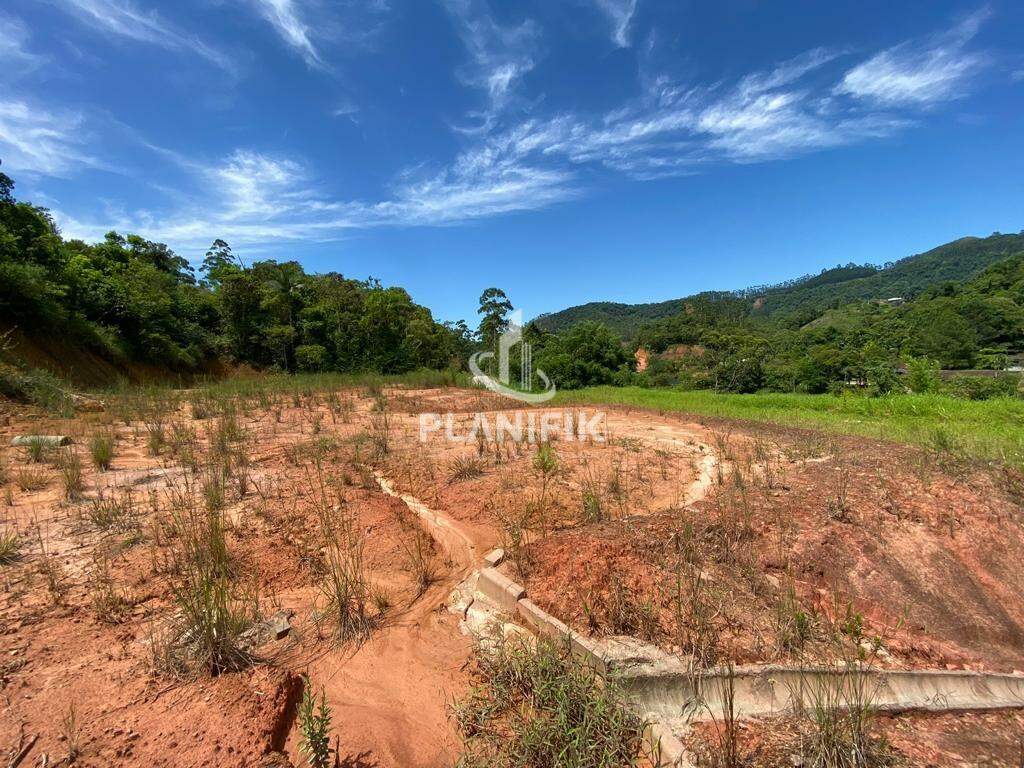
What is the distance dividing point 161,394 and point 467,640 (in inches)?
470

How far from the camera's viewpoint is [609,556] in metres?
3.25

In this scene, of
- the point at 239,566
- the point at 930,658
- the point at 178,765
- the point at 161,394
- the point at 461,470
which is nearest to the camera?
the point at 178,765

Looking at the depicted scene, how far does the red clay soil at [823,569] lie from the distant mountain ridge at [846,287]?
84.9 m

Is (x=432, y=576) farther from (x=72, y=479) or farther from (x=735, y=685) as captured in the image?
(x=72, y=479)

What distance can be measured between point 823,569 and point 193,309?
2633 centimetres

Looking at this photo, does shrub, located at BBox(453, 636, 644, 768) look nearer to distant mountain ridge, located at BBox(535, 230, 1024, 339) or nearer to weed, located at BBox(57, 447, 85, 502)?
weed, located at BBox(57, 447, 85, 502)

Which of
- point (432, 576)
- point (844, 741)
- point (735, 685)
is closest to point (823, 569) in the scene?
point (735, 685)

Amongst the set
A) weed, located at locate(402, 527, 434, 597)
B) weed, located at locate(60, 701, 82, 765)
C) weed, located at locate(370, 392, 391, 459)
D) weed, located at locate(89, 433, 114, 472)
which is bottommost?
weed, located at locate(402, 527, 434, 597)

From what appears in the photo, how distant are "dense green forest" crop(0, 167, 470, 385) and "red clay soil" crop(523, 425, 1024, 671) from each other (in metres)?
16.3

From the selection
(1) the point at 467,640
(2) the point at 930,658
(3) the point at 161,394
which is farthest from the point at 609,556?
(3) the point at 161,394

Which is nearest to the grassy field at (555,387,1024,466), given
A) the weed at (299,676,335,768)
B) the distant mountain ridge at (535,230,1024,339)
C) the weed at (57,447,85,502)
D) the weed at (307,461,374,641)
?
the weed at (307,461,374,641)

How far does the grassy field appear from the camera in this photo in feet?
22.4

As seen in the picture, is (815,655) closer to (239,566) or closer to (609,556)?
(609,556)

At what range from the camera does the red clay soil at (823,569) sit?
2.75 metres
